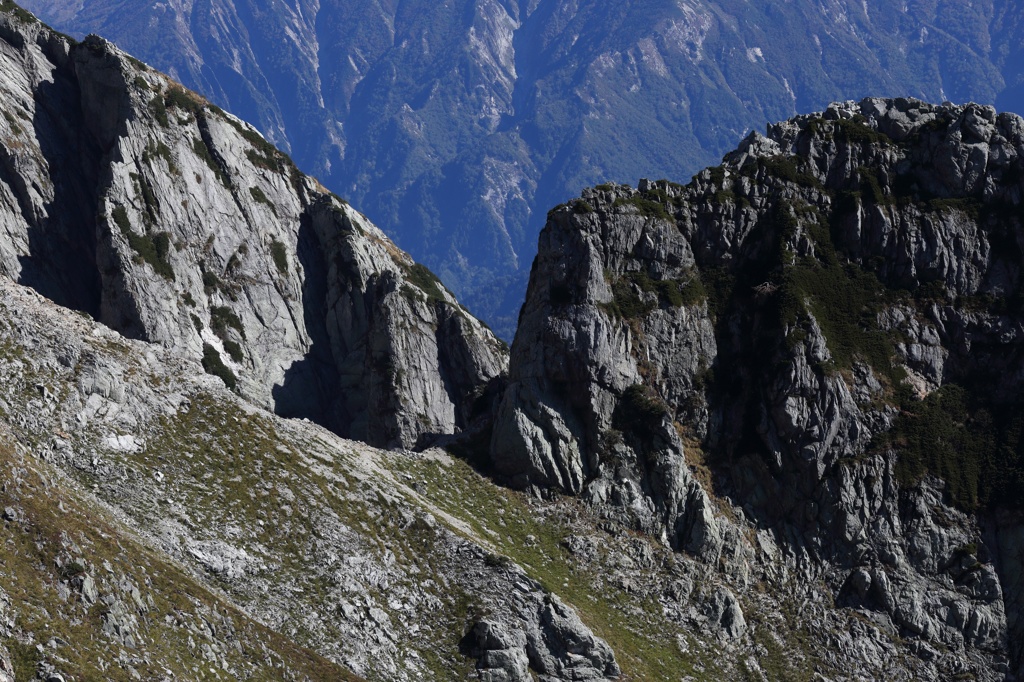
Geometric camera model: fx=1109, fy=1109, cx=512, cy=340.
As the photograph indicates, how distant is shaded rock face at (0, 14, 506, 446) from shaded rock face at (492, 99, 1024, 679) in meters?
36.7

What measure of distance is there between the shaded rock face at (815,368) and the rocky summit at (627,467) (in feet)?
0.73

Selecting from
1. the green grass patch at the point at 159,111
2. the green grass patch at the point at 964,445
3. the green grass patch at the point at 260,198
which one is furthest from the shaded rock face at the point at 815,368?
the green grass patch at the point at 159,111

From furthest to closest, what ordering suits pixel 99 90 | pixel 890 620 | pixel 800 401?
pixel 99 90 → pixel 800 401 → pixel 890 620

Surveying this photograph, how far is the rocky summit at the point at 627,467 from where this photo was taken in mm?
52281

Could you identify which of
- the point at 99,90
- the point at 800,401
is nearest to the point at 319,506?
the point at 800,401

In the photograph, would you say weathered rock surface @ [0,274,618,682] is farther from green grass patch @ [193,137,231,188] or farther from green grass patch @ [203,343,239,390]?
green grass patch @ [193,137,231,188]

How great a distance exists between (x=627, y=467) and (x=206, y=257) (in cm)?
6785

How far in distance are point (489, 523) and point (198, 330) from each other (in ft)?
193

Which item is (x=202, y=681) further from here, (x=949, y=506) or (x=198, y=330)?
(x=198, y=330)

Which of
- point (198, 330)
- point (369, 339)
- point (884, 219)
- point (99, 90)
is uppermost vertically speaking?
point (884, 219)

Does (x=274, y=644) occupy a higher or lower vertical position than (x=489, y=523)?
lower

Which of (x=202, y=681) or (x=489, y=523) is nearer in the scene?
(x=202, y=681)

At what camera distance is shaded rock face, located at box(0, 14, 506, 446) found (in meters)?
117

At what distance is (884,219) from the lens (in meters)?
86.9
